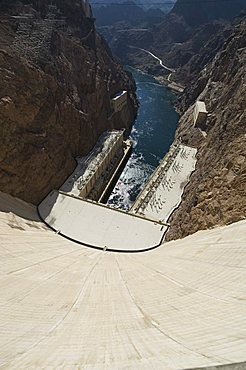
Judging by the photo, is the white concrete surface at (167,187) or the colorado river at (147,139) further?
the colorado river at (147,139)

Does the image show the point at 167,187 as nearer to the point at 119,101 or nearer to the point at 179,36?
the point at 119,101

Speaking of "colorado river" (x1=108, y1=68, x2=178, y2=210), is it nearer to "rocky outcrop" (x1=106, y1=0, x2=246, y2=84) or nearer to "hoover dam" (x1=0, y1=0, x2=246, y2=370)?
"hoover dam" (x1=0, y1=0, x2=246, y2=370)

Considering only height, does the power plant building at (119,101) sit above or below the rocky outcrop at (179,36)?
below

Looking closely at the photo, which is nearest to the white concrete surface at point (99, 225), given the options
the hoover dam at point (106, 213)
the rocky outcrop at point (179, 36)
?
the hoover dam at point (106, 213)

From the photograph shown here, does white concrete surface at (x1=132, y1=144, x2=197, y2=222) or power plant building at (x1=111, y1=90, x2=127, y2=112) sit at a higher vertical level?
power plant building at (x1=111, y1=90, x2=127, y2=112)

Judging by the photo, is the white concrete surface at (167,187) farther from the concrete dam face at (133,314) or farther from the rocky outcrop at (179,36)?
the rocky outcrop at (179,36)

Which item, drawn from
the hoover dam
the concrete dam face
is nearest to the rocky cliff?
the hoover dam

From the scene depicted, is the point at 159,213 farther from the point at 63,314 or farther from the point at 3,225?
the point at 63,314
